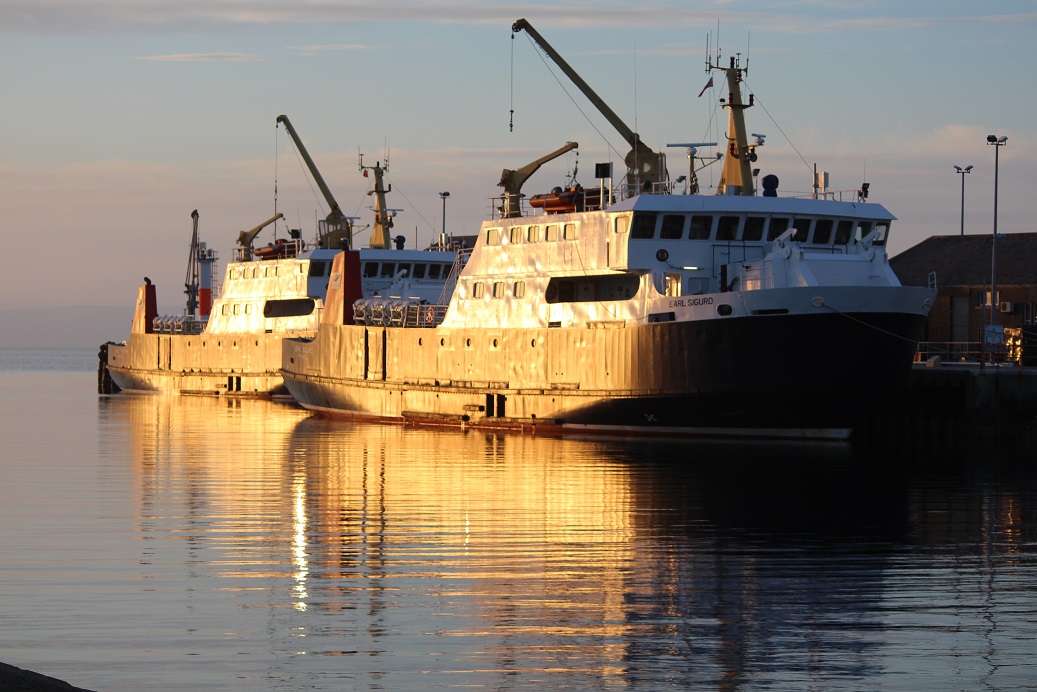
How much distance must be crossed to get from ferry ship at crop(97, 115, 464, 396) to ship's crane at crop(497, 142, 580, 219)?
9.29 m

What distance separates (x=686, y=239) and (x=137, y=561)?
21601 mm

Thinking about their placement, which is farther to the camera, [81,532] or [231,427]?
[231,427]

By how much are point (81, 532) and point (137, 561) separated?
3.05 m

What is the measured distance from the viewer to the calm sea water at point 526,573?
1173 cm

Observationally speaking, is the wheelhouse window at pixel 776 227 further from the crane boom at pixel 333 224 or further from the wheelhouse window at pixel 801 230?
the crane boom at pixel 333 224

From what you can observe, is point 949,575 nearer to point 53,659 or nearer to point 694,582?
point 694,582

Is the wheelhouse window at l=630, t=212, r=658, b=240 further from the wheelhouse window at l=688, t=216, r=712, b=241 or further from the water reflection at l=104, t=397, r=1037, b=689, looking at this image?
the water reflection at l=104, t=397, r=1037, b=689

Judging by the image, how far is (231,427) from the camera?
45625mm

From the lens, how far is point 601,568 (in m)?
16.6

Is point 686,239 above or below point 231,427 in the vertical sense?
above

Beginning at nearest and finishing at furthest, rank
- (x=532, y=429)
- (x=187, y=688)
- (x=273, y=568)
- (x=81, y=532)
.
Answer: (x=187, y=688) → (x=273, y=568) → (x=81, y=532) → (x=532, y=429)

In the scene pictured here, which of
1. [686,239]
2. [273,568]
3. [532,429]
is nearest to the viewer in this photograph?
[273,568]

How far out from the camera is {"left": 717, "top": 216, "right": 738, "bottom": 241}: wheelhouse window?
36375 mm

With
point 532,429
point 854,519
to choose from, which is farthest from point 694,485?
point 532,429
